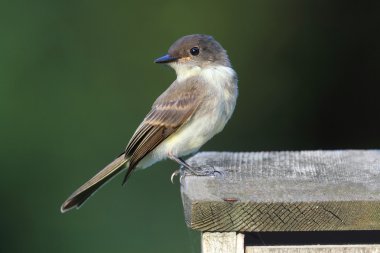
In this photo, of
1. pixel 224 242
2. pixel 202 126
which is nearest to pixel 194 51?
pixel 202 126

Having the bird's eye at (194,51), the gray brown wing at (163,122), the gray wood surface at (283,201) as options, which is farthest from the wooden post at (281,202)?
the bird's eye at (194,51)

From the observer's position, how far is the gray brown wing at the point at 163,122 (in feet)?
14.5

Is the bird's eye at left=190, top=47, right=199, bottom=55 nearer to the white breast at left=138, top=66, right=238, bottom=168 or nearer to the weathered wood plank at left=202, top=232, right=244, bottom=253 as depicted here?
the white breast at left=138, top=66, right=238, bottom=168

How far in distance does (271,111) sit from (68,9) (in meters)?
1.71

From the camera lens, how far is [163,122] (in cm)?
450

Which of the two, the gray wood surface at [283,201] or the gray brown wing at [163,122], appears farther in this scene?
the gray brown wing at [163,122]

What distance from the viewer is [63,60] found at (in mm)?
6246

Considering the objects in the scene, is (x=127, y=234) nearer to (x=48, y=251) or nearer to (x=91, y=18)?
(x=48, y=251)

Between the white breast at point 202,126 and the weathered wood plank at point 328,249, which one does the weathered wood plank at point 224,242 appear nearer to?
the weathered wood plank at point 328,249

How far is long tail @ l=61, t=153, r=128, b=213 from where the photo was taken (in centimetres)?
432

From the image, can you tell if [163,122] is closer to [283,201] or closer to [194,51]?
[194,51]

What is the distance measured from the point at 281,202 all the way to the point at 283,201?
0.4 inches

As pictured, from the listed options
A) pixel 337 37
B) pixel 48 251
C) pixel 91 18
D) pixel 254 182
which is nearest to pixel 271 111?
pixel 337 37

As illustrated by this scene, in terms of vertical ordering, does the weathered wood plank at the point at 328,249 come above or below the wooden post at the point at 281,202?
below
